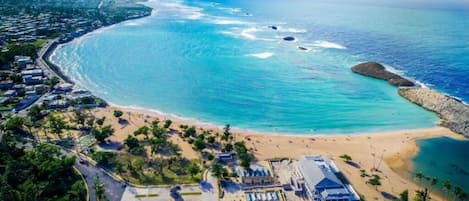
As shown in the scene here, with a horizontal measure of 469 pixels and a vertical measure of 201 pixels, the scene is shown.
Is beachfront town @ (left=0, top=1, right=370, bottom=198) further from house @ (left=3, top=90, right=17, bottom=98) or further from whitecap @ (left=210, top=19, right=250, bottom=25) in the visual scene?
whitecap @ (left=210, top=19, right=250, bottom=25)

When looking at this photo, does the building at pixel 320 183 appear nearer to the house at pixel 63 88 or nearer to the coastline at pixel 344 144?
the coastline at pixel 344 144

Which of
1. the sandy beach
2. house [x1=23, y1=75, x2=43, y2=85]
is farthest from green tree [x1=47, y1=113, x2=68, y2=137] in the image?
house [x1=23, y1=75, x2=43, y2=85]

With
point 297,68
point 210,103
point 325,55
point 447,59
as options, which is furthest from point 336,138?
point 447,59

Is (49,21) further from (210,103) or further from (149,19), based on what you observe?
(210,103)

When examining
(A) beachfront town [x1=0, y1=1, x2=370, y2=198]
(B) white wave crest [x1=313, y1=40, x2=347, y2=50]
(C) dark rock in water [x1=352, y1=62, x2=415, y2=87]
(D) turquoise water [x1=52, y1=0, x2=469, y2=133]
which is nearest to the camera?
(A) beachfront town [x1=0, y1=1, x2=370, y2=198]

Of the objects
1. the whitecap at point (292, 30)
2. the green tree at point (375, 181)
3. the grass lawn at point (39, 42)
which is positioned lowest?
the grass lawn at point (39, 42)

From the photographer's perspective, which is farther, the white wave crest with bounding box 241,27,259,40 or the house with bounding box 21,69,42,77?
the white wave crest with bounding box 241,27,259,40

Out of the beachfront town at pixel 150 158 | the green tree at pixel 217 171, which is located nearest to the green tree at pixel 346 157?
the beachfront town at pixel 150 158

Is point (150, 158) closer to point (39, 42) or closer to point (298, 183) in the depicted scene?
point (298, 183)
